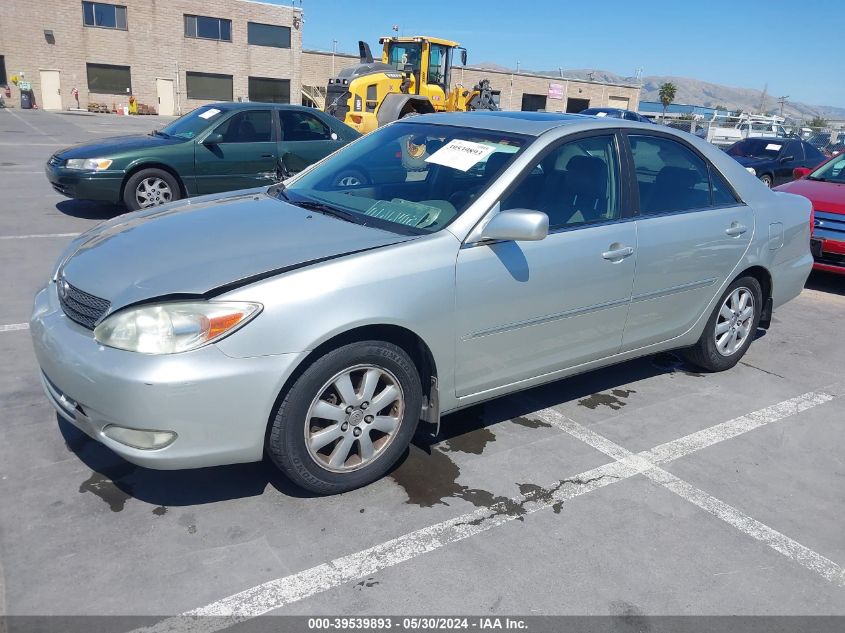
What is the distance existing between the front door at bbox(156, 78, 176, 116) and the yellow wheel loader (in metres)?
23.0

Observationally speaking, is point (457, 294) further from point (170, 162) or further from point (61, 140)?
point (61, 140)

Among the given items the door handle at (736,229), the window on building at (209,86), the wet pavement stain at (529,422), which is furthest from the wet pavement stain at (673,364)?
the window on building at (209,86)

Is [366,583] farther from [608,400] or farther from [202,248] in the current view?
[608,400]

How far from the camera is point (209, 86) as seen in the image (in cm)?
4372

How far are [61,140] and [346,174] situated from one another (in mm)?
18690

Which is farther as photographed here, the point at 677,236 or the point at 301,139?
the point at 301,139

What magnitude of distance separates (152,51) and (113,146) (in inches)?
1475

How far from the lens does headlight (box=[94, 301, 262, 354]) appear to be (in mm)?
2705

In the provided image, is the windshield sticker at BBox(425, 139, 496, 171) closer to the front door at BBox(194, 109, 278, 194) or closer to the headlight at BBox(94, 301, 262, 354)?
the headlight at BBox(94, 301, 262, 354)

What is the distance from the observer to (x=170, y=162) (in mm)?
8648

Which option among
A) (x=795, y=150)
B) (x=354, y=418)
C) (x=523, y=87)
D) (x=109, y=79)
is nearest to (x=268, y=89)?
(x=109, y=79)

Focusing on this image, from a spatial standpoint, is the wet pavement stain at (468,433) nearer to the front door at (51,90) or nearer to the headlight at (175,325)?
the headlight at (175,325)

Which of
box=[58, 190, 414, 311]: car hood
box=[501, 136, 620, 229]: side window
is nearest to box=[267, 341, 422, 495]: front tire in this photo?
box=[58, 190, 414, 311]: car hood

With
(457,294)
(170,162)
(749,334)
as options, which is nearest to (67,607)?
(457,294)
